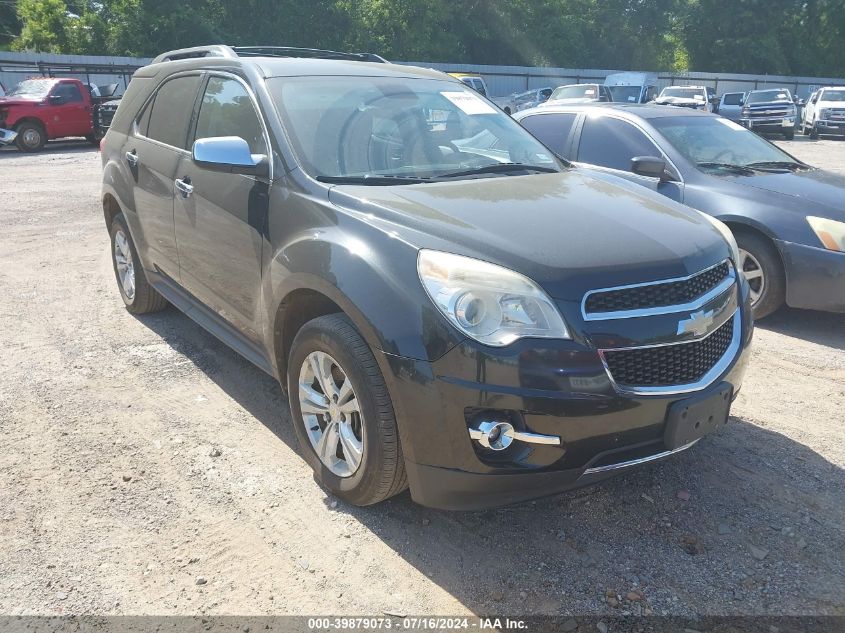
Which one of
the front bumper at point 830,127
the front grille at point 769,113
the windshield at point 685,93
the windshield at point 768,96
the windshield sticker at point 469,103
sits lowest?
the front bumper at point 830,127

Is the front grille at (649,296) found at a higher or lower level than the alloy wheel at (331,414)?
higher

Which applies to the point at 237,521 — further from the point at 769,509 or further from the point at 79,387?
the point at 769,509

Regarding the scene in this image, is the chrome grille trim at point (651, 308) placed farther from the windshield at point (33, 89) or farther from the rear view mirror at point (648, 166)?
the windshield at point (33, 89)

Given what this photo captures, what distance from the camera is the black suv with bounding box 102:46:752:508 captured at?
258 cm

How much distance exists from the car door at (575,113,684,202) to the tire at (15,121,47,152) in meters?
17.3

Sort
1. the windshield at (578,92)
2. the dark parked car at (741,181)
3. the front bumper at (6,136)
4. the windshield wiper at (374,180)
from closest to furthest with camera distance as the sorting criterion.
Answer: the windshield wiper at (374,180)
the dark parked car at (741,181)
the front bumper at (6,136)
the windshield at (578,92)

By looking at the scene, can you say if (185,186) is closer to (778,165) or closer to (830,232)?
(830,232)

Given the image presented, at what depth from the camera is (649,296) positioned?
271 centimetres

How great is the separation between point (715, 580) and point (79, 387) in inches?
141

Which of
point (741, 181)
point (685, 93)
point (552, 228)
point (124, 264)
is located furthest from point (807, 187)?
point (685, 93)

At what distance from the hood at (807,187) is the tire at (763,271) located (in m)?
0.36

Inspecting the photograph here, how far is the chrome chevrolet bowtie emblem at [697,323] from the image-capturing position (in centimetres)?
275

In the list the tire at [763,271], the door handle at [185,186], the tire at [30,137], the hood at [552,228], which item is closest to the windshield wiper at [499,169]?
the hood at [552,228]

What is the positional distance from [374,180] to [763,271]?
3413mm
